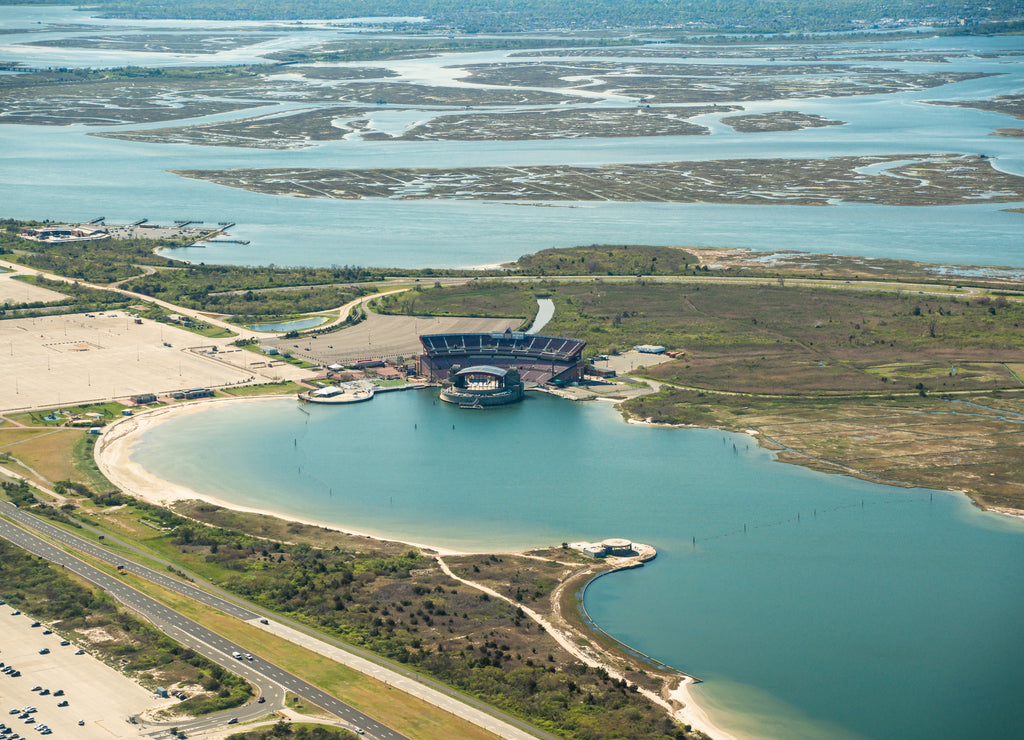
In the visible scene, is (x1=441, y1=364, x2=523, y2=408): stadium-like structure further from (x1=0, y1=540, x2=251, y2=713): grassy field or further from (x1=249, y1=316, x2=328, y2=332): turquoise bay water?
(x1=0, y1=540, x2=251, y2=713): grassy field

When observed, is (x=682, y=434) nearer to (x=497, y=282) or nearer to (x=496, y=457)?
(x=496, y=457)

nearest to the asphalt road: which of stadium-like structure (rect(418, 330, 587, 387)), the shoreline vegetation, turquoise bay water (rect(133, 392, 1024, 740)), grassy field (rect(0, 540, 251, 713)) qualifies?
grassy field (rect(0, 540, 251, 713))

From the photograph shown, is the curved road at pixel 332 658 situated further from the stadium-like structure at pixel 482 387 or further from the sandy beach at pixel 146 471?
the stadium-like structure at pixel 482 387

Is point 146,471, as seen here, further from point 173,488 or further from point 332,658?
point 332,658

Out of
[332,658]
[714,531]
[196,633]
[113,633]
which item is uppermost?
[113,633]

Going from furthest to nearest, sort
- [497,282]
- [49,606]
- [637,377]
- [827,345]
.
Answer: [497,282]
[827,345]
[637,377]
[49,606]

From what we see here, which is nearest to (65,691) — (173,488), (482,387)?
(173,488)

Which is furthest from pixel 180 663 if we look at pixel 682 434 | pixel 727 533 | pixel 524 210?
pixel 524 210
